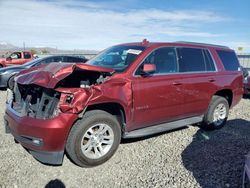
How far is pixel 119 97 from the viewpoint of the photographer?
13.0 ft

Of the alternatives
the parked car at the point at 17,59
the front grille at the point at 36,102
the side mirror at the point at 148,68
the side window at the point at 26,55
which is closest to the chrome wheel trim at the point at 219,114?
the side mirror at the point at 148,68

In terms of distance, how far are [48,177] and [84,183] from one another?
532 millimetres

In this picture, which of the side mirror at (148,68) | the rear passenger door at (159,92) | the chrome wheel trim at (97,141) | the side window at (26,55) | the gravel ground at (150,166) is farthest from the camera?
the side window at (26,55)

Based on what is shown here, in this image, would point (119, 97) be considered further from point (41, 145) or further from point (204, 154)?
point (204, 154)

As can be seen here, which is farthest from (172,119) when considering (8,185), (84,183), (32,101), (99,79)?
(8,185)

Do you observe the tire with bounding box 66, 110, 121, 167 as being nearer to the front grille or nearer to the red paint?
the red paint

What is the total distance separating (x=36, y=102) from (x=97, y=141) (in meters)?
1.11

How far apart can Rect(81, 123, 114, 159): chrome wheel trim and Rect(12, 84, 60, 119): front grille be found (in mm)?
627

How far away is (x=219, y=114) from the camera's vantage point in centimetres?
595

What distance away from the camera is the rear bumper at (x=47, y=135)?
136 inches

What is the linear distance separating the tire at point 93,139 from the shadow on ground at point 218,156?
4.03 ft

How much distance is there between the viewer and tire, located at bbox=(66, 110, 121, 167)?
364cm

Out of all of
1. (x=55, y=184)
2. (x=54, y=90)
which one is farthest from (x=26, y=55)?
(x=55, y=184)

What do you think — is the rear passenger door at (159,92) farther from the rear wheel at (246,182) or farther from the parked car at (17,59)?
the parked car at (17,59)
